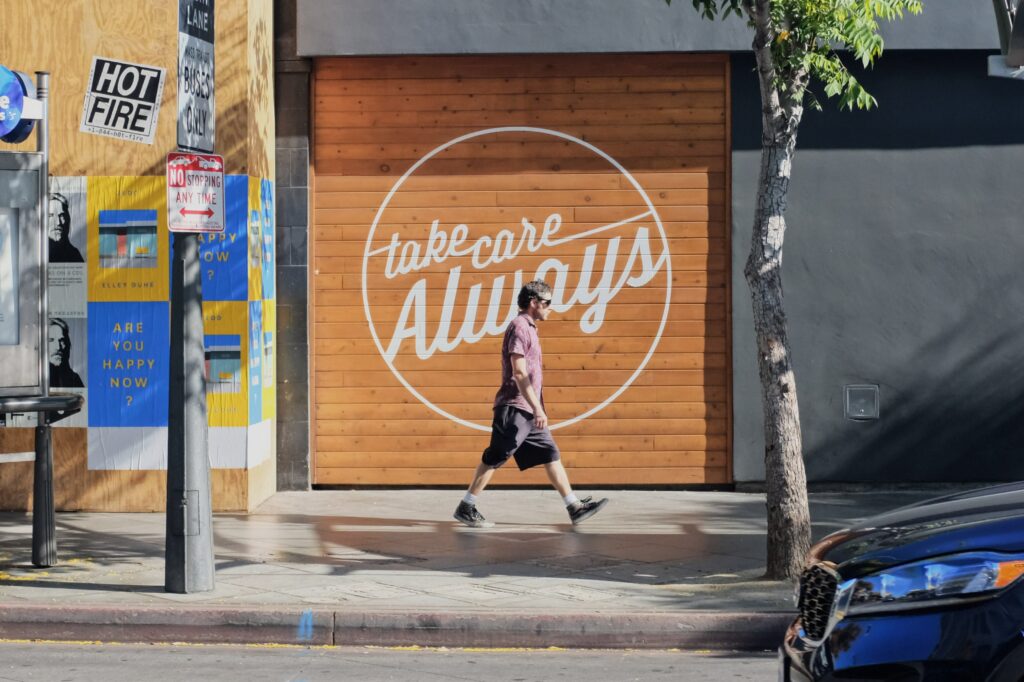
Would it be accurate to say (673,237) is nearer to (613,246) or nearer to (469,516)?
(613,246)

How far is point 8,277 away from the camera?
9.84 m

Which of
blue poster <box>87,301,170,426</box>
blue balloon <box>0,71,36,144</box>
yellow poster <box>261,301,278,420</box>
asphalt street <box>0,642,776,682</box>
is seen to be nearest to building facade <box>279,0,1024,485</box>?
yellow poster <box>261,301,278,420</box>

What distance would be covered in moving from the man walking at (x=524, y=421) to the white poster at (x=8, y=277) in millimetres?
3804

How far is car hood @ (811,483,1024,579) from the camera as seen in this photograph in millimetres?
4523

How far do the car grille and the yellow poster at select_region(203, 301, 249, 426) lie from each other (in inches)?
303

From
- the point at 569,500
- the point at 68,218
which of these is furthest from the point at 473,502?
the point at 68,218

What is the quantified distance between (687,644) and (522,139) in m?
6.47

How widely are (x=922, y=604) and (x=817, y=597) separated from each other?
0.65m

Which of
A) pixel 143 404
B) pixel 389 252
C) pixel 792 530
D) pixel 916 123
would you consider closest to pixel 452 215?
pixel 389 252

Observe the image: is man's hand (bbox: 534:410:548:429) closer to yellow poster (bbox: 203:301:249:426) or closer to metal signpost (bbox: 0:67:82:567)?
yellow poster (bbox: 203:301:249:426)

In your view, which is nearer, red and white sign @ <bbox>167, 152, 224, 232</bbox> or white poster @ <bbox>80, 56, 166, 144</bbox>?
red and white sign @ <bbox>167, 152, 224, 232</bbox>

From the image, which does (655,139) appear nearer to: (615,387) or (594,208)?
(594,208)

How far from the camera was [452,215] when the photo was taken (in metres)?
13.3

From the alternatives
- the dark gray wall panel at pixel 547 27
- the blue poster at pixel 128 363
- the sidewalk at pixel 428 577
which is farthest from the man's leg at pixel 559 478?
the dark gray wall panel at pixel 547 27
